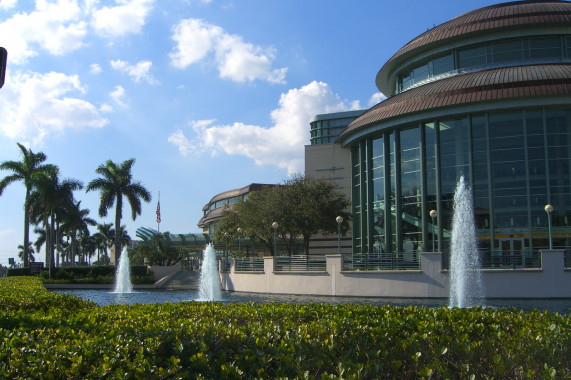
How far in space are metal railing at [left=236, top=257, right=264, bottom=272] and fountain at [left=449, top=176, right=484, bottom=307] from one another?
1202 centimetres

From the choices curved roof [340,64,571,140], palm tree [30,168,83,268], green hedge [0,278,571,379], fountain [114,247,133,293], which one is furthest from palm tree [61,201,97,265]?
green hedge [0,278,571,379]

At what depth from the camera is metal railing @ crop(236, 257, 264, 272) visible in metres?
36.0

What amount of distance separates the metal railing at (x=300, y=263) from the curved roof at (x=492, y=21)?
1679 cm

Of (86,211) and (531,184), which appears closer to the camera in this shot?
(531,184)

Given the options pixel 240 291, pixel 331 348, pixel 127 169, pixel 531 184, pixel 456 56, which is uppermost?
pixel 456 56

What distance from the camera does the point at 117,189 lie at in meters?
52.4

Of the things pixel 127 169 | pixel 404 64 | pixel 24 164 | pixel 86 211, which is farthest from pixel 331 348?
pixel 86 211

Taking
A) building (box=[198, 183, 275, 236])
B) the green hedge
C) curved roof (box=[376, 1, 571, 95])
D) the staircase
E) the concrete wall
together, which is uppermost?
curved roof (box=[376, 1, 571, 95])

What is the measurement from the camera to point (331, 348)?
574 cm

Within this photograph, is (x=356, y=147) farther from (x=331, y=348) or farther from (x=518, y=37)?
(x=331, y=348)

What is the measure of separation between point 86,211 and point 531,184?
6822 cm

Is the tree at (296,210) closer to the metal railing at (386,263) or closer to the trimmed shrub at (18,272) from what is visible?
the metal railing at (386,263)

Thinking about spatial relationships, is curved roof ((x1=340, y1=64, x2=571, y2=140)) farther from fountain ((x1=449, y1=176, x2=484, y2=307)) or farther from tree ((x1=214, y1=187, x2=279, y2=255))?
tree ((x1=214, y1=187, x2=279, y2=255))

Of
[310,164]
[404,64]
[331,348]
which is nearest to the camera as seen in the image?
[331,348]
